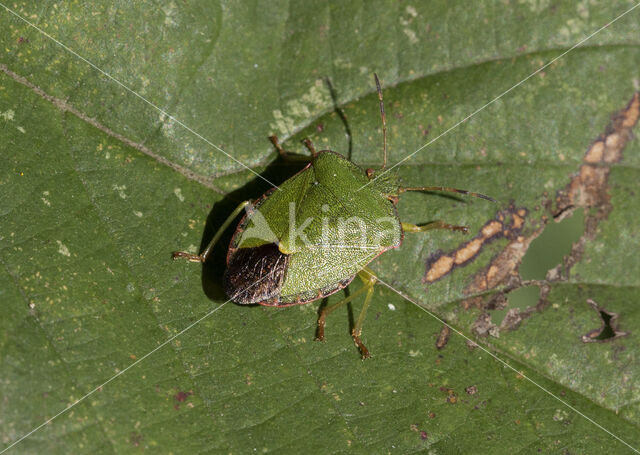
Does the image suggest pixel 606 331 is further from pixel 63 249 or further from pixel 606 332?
pixel 63 249

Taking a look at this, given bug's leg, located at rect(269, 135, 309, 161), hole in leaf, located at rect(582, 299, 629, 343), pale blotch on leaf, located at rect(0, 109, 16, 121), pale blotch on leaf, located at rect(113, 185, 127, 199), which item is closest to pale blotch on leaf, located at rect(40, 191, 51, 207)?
pale blotch on leaf, located at rect(113, 185, 127, 199)

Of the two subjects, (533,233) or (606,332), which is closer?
(606,332)

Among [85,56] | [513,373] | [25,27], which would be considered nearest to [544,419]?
[513,373]

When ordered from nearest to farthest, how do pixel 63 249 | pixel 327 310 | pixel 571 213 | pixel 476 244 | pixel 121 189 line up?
pixel 63 249
pixel 121 189
pixel 327 310
pixel 476 244
pixel 571 213

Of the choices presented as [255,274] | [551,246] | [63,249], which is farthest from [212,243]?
[551,246]

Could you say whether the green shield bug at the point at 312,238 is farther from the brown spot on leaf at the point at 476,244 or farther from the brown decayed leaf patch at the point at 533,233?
the brown decayed leaf patch at the point at 533,233

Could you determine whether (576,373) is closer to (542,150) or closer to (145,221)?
(542,150)

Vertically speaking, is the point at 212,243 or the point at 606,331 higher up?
the point at 212,243

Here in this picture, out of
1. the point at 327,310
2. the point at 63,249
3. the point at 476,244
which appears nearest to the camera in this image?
the point at 63,249

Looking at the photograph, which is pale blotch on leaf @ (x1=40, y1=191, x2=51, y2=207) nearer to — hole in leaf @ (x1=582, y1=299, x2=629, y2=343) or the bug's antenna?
the bug's antenna
